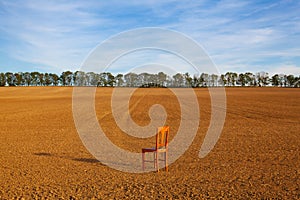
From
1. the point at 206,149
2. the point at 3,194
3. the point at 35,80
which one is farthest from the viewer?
the point at 35,80

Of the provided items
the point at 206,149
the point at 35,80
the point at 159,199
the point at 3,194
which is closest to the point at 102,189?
the point at 159,199

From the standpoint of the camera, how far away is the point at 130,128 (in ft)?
61.3

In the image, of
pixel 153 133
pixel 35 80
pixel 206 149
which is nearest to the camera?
pixel 206 149

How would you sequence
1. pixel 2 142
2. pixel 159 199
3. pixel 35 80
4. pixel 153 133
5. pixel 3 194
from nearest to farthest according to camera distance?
pixel 159 199, pixel 3 194, pixel 2 142, pixel 153 133, pixel 35 80

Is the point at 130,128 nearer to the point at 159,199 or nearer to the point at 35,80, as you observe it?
the point at 159,199

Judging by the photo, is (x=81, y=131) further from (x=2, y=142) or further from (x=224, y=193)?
(x=224, y=193)

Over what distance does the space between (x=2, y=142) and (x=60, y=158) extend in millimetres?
5218

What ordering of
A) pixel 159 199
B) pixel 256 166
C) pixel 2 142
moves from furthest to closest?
1. pixel 2 142
2. pixel 256 166
3. pixel 159 199

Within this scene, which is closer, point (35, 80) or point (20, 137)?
point (20, 137)

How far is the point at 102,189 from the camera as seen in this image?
745 cm

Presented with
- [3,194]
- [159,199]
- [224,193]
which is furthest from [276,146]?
[3,194]

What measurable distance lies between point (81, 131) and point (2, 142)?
4462 millimetres

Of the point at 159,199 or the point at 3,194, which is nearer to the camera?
the point at 159,199

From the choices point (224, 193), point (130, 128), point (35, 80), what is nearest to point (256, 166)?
point (224, 193)
